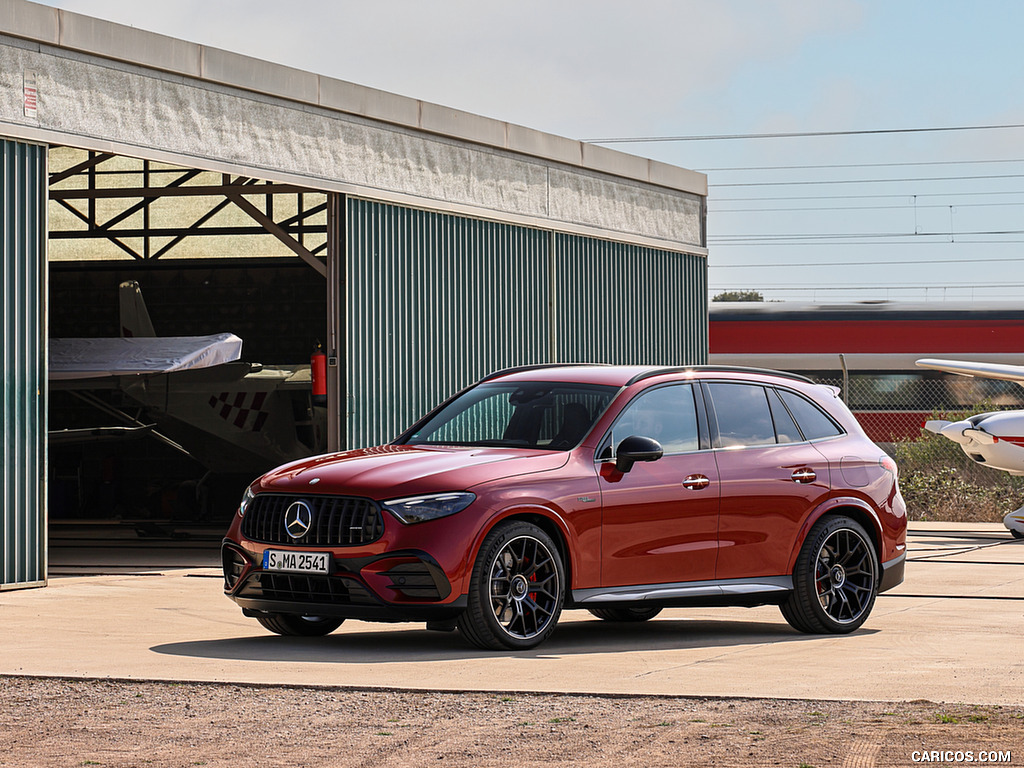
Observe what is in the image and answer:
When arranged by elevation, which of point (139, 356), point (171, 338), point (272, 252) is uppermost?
point (272, 252)

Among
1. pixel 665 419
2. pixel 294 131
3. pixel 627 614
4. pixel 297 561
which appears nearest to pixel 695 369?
pixel 665 419

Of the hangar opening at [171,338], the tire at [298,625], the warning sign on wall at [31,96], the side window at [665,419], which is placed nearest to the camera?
the tire at [298,625]

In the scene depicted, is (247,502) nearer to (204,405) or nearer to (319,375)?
(319,375)

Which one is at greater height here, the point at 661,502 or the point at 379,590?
the point at 661,502

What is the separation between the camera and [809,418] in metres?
10.2

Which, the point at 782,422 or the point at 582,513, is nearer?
the point at 582,513

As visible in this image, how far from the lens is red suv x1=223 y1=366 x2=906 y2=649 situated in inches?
323

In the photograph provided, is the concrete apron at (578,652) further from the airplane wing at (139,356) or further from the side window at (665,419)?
the airplane wing at (139,356)

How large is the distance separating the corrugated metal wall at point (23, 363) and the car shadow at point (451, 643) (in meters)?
4.05

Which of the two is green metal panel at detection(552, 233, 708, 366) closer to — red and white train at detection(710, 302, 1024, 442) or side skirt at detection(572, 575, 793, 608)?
red and white train at detection(710, 302, 1024, 442)

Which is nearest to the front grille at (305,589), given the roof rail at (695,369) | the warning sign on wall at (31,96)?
the roof rail at (695,369)

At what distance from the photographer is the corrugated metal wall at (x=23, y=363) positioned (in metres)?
12.7

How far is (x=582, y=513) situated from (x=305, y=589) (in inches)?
64.5

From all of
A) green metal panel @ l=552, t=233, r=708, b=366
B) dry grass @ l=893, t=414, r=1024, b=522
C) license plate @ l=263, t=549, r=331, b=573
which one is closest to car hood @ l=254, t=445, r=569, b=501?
license plate @ l=263, t=549, r=331, b=573
